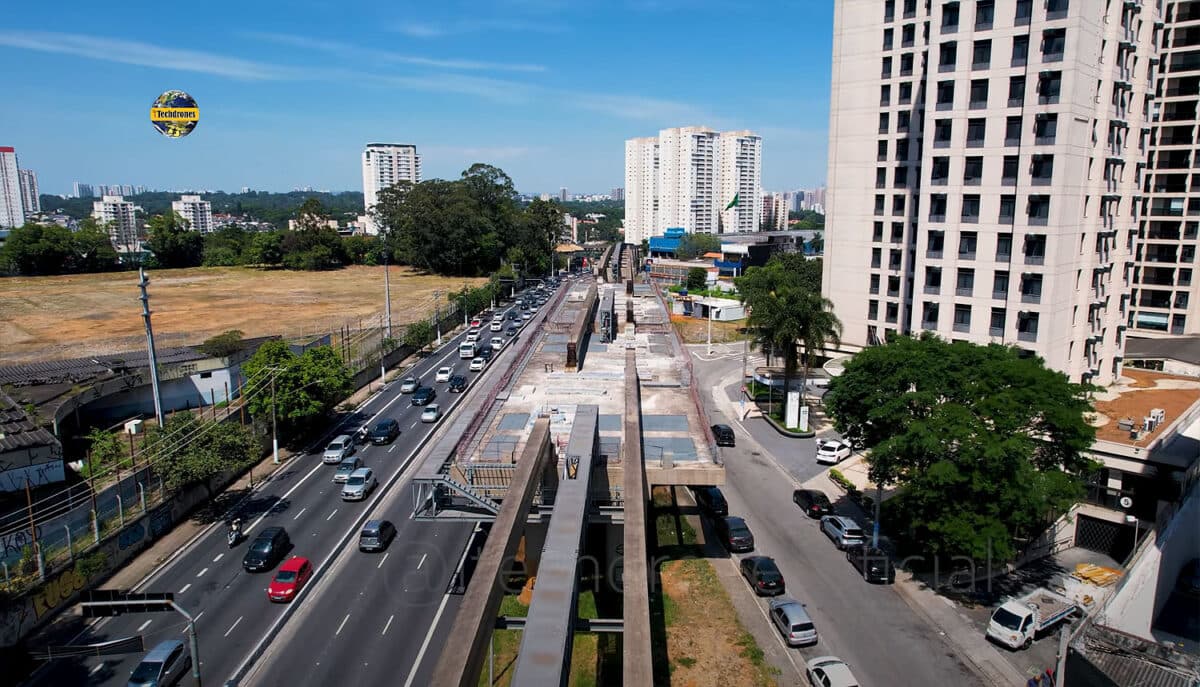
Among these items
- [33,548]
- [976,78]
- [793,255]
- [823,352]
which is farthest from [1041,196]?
[793,255]

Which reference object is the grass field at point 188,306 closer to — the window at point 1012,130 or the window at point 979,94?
the window at point 979,94

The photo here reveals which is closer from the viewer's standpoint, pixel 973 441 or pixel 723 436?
pixel 973 441

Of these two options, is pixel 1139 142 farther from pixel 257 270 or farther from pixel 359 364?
pixel 257 270

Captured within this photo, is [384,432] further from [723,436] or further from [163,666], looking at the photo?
[163,666]

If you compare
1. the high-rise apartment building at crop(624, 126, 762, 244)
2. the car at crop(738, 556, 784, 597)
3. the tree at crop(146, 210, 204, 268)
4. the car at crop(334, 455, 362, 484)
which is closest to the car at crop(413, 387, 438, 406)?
the car at crop(334, 455, 362, 484)

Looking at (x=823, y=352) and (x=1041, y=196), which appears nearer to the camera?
(x=1041, y=196)

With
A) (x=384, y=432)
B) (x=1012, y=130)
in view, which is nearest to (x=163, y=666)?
(x=384, y=432)
